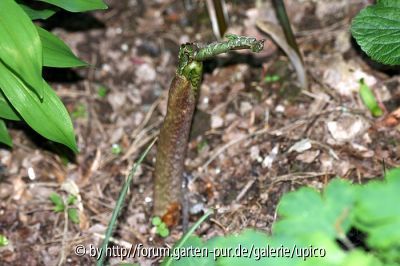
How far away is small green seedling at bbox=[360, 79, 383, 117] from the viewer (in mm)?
2500

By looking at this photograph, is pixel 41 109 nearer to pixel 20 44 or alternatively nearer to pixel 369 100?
pixel 20 44

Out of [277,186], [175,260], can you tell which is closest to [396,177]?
[175,260]

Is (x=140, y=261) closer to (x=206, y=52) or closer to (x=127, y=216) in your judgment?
(x=127, y=216)

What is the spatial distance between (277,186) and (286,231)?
3.90ft

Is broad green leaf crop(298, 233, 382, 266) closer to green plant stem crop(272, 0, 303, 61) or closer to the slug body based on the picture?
the slug body

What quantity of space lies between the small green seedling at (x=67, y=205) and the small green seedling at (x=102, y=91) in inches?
22.4

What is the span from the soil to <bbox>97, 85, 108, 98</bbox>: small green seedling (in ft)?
0.04

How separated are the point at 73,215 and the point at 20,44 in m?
0.93

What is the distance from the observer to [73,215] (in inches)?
97.2

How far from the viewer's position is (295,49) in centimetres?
257

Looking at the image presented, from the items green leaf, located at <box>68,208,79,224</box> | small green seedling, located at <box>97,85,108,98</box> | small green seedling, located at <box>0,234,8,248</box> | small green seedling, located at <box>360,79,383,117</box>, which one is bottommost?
small green seedling, located at <box>0,234,8,248</box>

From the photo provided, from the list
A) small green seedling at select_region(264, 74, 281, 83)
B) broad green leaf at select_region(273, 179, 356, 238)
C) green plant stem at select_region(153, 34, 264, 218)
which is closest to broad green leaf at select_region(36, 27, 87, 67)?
green plant stem at select_region(153, 34, 264, 218)

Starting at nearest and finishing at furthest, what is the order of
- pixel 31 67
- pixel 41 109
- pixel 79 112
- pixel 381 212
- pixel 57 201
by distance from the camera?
pixel 381 212 → pixel 31 67 → pixel 41 109 → pixel 57 201 → pixel 79 112

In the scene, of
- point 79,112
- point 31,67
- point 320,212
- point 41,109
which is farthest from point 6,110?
point 320,212
